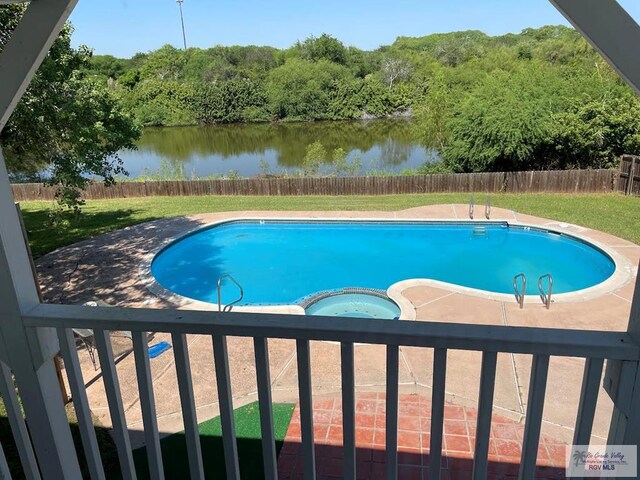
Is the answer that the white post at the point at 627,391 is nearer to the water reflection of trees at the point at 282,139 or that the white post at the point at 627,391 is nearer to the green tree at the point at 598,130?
the green tree at the point at 598,130

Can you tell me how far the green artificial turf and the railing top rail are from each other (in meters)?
2.28

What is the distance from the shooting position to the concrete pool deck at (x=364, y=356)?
4215mm

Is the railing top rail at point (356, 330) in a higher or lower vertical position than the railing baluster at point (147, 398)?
higher

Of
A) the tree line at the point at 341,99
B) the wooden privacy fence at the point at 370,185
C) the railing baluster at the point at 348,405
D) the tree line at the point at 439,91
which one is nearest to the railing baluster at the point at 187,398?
the railing baluster at the point at 348,405

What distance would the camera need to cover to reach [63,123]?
604 cm

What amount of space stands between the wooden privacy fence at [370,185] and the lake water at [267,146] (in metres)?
4.13

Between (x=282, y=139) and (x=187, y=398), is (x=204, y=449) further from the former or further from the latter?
(x=282, y=139)

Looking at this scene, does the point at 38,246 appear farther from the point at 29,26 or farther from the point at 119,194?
the point at 29,26

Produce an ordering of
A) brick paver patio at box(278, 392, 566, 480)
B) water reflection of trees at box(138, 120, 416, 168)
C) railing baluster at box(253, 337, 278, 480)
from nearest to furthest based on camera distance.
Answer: railing baluster at box(253, 337, 278, 480), brick paver patio at box(278, 392, 566, 480), water reflection of trees at box(138, 120, 416, 168)

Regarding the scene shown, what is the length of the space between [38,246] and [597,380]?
10472 mm

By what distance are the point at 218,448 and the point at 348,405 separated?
2.61 metres

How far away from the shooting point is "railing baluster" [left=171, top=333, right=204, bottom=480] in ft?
4.58

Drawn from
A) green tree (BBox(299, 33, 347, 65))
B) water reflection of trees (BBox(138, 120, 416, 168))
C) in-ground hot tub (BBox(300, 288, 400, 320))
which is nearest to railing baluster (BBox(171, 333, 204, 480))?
in-ground hot tub (BBox(300, 288, 400, 320))

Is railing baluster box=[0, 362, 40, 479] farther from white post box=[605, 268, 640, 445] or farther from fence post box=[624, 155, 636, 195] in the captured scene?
fence post box=[624, 155, 636, 195]
